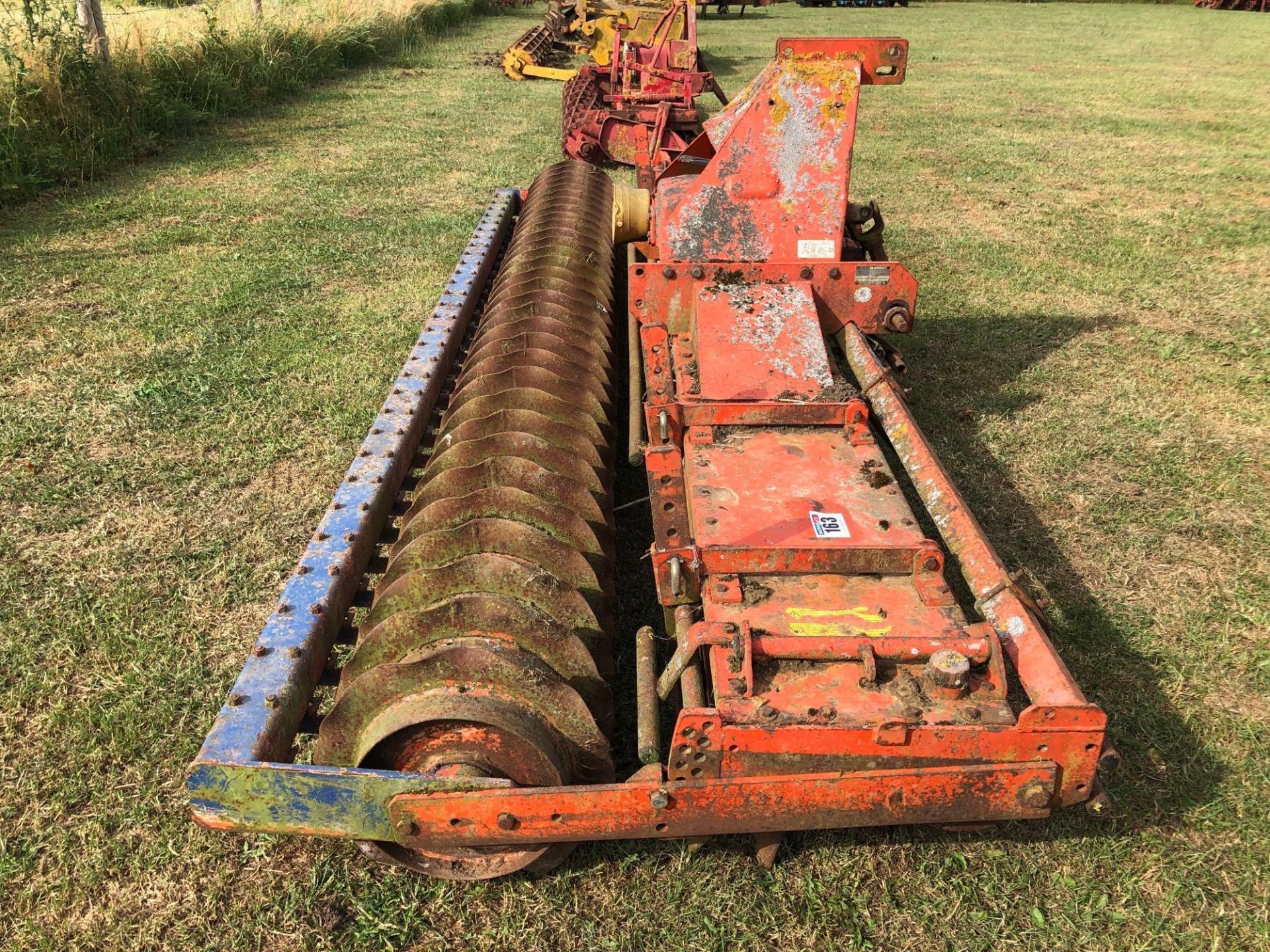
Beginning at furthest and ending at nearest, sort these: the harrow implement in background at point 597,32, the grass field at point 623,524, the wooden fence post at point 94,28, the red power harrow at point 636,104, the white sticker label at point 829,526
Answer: the harrow implement in background at point 597,32
the red power harrow at point 636,104
the wooden fence post at point 94,28
the white sticker label at point 829,526
the grass field at point 623,524

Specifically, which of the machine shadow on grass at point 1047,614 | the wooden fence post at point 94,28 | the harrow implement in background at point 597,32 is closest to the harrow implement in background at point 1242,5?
the harrow implement in background at point 597,32

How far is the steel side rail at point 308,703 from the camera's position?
2.04 m

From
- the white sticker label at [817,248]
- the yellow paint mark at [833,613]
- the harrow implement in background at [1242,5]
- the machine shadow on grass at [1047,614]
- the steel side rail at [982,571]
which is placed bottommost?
the machine shadow on grass at [1047,614]

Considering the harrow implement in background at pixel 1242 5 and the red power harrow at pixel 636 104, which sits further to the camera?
the harrow implement in background at pixel 1242 5

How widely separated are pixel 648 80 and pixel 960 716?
894cm

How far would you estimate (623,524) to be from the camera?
3.80 metres

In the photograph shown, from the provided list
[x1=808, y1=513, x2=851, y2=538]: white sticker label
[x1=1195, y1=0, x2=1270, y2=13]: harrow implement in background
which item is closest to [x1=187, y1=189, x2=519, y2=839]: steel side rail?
[x1=808, y1=513, x2=851, y2=538]: white sticker label

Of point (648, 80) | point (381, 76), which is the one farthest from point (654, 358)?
point (381, 76)

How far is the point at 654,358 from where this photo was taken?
3.68m

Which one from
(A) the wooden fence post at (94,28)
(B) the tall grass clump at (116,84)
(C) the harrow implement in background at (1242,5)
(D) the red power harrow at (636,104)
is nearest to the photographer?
(B) the tall grass clump at (116,84)

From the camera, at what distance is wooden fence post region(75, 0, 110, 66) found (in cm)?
884

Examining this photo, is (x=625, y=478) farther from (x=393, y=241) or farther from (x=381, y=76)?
(x=381, y=76)

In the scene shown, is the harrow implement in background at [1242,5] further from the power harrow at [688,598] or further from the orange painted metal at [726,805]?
the orange painted metal at [726,805]

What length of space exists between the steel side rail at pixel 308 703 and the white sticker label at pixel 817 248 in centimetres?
181
